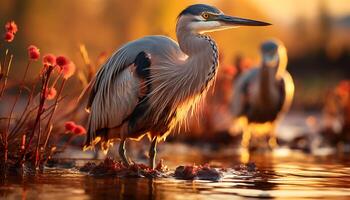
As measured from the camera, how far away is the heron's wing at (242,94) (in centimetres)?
1470

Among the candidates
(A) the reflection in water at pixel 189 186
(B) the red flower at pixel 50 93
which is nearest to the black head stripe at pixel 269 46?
(A) the reflection in water at pixel 189 186

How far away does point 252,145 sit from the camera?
1430cm

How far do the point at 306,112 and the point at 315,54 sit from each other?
6.19 m

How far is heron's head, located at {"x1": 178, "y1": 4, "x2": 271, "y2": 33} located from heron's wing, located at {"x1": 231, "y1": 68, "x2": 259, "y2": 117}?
6.09 metres

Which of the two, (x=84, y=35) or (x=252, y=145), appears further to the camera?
(x=84, y=35)

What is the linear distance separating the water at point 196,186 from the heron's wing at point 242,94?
17.4ft

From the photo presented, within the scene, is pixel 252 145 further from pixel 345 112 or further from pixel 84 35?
pixel 84 35

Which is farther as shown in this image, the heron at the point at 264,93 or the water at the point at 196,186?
the heron at the point at 264,93

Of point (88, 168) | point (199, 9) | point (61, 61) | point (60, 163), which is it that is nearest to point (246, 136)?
point (60, 163)

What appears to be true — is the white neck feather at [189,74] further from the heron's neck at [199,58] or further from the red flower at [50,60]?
the red flower at [50,60]

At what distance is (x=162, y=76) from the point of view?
862 centimetres

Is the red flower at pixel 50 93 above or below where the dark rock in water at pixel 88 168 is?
above

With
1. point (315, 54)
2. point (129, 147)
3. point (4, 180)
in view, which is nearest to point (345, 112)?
point (129, 147)

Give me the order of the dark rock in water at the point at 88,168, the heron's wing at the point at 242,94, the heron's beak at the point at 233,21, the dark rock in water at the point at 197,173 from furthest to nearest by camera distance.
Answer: the heron's wing at the point at 242,94
the heron's beak at the point at 233,21
the dark rock in water at the point at 88,168
the dark rock in water at the point at 197,173
